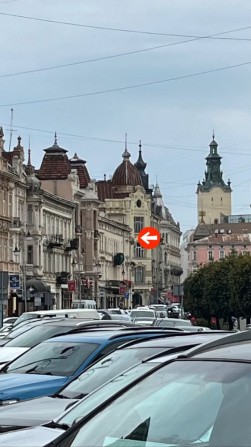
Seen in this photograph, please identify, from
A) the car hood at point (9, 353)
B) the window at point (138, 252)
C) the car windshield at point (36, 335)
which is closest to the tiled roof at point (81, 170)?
the window at point (138, 252)

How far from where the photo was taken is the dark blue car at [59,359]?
1277cm

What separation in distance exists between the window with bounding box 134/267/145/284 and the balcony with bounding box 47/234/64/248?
4734 cm

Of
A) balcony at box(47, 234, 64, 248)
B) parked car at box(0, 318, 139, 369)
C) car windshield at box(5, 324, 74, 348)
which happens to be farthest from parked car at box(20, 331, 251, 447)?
balcony at box(47, 234, 64, 248)

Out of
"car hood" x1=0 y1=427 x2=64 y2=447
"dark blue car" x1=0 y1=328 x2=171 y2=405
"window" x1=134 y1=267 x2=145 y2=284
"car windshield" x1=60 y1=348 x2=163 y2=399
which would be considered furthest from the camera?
"window" x1=134 y1=267 x2=145 y2=284

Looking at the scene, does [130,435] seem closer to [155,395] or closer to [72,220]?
[155,395]

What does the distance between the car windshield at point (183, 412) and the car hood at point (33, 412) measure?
2584 mm

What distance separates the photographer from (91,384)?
11.1m

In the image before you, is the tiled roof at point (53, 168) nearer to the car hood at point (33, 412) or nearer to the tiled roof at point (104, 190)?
the tiled roof at point (104, 190)

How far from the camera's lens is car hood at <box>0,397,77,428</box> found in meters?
8.81

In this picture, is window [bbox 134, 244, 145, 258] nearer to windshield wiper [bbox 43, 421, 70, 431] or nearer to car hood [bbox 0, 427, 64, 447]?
windshield wiper [bbox 43, 421, 70, 431]

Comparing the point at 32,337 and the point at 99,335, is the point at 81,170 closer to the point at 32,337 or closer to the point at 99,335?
the point at 32,337

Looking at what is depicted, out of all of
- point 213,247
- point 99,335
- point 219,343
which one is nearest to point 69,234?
point 99,335

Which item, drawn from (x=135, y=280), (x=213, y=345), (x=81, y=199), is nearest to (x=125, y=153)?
(x=135, y=280)

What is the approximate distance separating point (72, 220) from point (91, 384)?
307 feet
